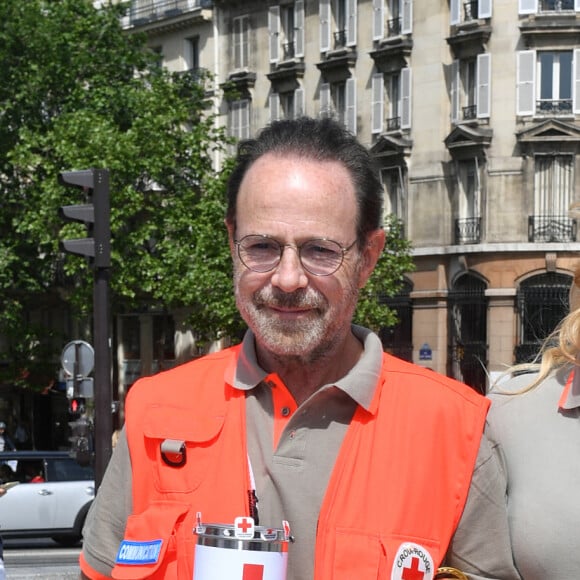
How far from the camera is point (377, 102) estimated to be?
38000 millimetres

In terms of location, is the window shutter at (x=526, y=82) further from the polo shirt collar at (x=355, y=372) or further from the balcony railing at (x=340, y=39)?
the polo shirt collar at (x=355, y=372)

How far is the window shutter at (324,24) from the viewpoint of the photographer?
39500mm

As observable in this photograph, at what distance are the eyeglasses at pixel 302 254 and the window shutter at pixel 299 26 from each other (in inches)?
1487

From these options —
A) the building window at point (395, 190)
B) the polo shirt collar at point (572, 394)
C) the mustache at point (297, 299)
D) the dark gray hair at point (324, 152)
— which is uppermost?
the building window at point (395, 190)

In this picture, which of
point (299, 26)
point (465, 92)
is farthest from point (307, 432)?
point (299, 26)

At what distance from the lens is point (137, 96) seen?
35.8 m

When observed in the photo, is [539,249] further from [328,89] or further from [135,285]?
[135,285]

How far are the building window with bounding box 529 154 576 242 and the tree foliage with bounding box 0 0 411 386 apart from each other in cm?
399

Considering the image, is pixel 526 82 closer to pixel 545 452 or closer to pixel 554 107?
pixel 554 107

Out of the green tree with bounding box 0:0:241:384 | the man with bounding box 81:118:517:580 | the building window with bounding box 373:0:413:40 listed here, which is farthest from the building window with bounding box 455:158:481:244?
the man with bounding box 81:118:517:580

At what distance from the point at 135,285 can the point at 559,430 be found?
3388 centimetres

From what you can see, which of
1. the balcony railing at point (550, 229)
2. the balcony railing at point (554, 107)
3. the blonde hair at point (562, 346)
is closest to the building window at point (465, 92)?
the balcony railing at point (554, 107)

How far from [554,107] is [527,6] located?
2.81 meters

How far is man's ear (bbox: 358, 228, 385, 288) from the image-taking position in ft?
11.3
